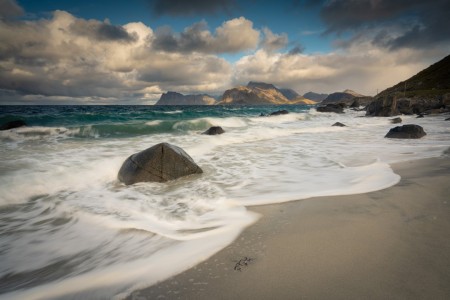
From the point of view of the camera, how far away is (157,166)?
5.72m

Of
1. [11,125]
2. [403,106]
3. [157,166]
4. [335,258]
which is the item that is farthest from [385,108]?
[11,125]

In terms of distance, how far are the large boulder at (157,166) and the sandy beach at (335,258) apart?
2.88 m

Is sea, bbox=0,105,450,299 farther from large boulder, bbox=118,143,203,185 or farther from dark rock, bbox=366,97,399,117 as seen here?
dark rock, bbox=366,97,399,117

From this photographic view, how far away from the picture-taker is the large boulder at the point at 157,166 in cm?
565

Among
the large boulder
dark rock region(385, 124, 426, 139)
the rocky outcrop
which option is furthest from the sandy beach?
the rocky outcrop

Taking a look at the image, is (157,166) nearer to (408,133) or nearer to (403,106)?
(408,133)

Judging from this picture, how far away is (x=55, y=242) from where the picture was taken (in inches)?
126

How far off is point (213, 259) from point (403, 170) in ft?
16.9

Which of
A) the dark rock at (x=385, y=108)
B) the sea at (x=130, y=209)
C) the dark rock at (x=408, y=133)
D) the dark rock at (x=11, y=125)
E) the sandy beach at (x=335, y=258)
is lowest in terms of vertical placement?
the sea at (x=130, y=209)

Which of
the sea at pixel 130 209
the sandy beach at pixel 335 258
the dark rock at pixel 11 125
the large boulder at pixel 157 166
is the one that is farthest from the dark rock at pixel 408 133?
the dark rock at pixel 11 125

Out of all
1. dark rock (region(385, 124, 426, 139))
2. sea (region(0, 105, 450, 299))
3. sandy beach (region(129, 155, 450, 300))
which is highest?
dark rock (region(385, 124, 426, 139))

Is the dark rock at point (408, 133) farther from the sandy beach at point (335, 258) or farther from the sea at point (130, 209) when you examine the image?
the sandy beach at point (335, 258)

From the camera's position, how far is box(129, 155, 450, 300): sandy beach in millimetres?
1866

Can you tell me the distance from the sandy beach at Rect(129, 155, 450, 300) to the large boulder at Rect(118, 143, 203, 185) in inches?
114
